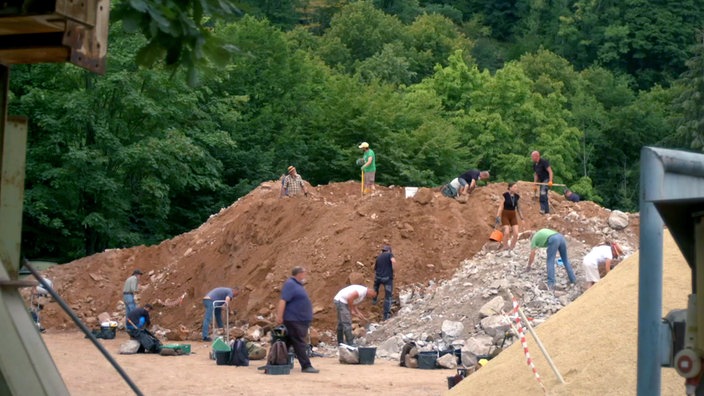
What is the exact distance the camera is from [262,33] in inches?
2377

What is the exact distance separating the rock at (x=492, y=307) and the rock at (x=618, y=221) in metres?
6.81

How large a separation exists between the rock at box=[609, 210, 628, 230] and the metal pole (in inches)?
1077

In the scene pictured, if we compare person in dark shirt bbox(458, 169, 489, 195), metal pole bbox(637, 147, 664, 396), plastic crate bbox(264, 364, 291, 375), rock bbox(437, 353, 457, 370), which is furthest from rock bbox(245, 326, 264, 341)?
metal pole bbox(637, 147, 664, 396)

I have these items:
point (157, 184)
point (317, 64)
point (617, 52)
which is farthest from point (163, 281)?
point (617, 52)

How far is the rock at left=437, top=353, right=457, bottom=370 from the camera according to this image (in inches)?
835

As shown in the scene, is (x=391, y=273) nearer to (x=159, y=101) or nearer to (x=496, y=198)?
(x=496, y=198)

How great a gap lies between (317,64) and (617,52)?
33.6 meters

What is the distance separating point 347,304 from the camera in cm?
2436

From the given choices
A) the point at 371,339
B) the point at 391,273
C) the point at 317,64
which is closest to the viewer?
the point at 371,339

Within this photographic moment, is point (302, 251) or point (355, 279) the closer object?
point (355, 279)

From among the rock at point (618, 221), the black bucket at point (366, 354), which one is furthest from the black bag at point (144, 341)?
the rock at point (618, 221)

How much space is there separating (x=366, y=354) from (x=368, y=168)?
1236cm

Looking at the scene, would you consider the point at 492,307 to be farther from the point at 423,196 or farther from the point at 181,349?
the point at 423,196

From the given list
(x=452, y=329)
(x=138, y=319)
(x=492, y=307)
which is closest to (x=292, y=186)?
(x=492, y=307)
